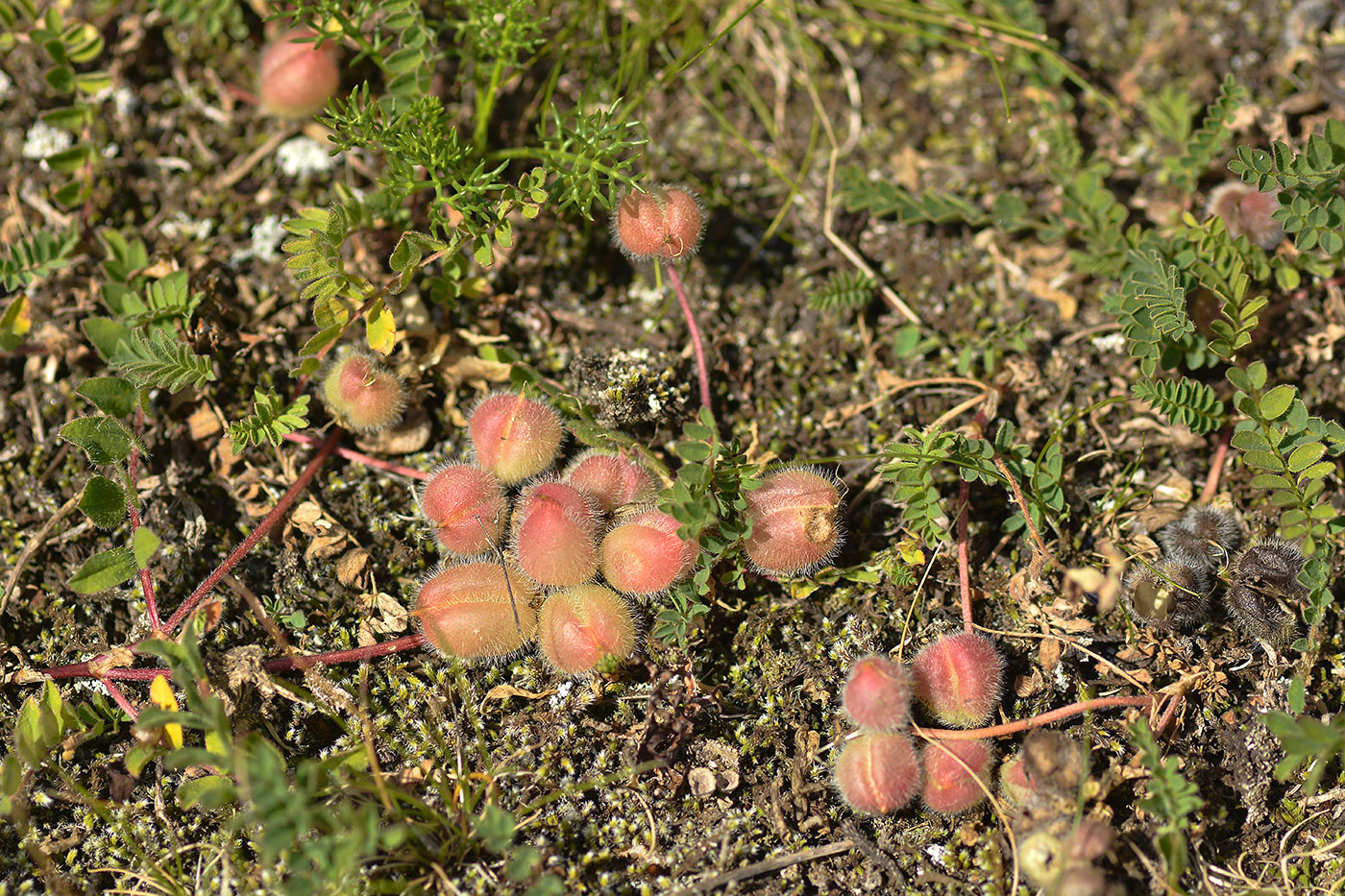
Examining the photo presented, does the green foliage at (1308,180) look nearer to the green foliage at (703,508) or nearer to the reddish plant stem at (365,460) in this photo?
the green foliage at (703,508)

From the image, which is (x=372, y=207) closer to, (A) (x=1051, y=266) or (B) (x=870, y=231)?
(B) (x=870, y=231)

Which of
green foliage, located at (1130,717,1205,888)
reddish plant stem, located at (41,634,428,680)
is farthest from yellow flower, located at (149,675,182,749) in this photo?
green foliage, located at (1130,717,1205,888)

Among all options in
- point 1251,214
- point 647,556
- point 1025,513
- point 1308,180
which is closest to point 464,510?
point 647,556

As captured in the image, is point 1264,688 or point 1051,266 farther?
point 1051,266

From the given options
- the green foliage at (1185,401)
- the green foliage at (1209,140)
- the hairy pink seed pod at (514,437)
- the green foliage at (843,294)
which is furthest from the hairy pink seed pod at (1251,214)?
the hairy pink seed pod at (514,437)

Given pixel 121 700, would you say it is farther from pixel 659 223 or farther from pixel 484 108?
pixel 484 108

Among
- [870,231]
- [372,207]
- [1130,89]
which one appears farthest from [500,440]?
[1130,89]

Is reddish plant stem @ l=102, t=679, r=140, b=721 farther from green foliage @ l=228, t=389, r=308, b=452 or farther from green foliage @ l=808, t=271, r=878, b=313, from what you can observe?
green foliage @ l=808, t=271, r=878, b=313
